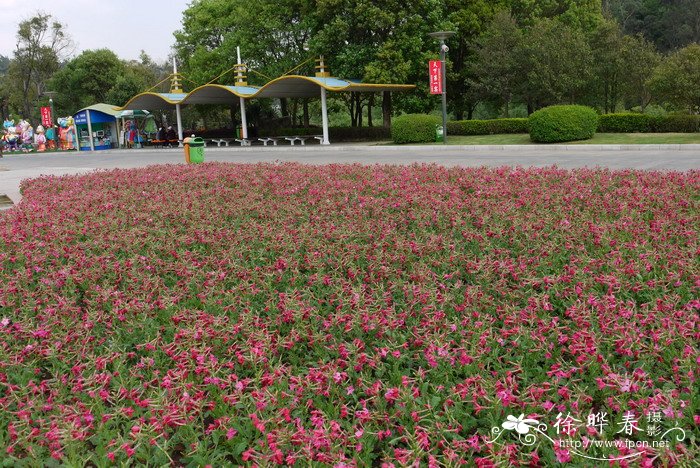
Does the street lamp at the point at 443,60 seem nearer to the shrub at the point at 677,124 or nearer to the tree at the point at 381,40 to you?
the tree at the point at 381,40

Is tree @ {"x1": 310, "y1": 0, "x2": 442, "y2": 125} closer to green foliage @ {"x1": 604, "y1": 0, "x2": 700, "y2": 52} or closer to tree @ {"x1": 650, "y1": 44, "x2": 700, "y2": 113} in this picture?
tree @ {"x1": 650, "y1": 44, "x2": 700, "y2": 113}

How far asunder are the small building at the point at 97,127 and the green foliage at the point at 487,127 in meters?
21.5

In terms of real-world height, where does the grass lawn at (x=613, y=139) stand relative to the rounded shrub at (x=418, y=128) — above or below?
below

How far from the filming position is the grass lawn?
19.1 metres

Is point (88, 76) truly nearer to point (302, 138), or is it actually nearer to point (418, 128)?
point (302, 138)

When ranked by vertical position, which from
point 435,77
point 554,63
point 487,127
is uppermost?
point 554,63

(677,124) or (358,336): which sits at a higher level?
(677,124)

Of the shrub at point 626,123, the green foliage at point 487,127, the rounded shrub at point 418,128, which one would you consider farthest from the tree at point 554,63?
the rounded shrub at point 418,128

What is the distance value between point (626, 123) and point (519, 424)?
75.2 ft

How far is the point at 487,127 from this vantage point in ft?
84.4

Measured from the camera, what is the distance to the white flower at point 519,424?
2303 mm

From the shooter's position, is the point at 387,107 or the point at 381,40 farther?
the point at 387,107

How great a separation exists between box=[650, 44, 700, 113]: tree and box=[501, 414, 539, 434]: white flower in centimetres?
2260

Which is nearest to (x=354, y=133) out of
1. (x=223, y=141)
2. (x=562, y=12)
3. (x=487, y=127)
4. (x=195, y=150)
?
(x=223, y=141)
